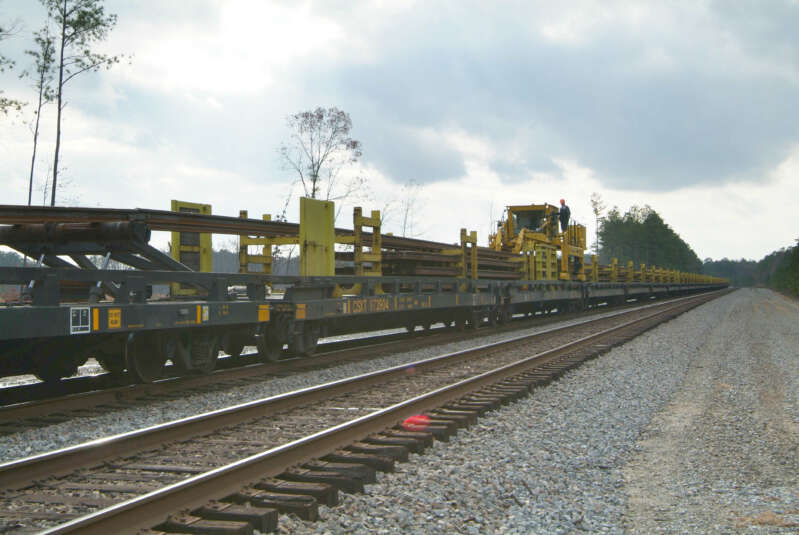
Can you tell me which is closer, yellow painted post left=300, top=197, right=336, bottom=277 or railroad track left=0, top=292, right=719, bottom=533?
railroad track left=0, top=292, right=719, bottom=533

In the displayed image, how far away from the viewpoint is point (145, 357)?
768cm

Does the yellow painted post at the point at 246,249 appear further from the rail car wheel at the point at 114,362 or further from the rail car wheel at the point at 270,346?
the rail car wheel at the point at 114,362

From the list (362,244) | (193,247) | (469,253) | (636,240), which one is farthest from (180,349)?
(636,240)

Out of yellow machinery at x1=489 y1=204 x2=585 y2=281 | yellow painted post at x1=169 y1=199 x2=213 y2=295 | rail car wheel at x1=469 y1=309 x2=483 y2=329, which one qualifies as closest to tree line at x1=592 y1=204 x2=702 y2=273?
yellow machinery at x1=489 y1=204 x2=585 y2=281

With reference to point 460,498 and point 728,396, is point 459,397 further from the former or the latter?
point 728,396

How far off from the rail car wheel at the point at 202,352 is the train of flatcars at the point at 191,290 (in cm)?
1

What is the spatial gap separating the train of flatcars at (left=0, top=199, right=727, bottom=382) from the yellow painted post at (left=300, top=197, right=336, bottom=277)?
0.02 metres

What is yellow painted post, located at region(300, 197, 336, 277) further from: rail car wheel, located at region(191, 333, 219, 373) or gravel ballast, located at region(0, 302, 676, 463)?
rail car wheel, located at region(191, 333, 219, 373)

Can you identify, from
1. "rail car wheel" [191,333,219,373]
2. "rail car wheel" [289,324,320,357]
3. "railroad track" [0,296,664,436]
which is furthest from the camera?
"rail car wheel" [289,324,320,357]

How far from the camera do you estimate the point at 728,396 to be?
326 inches

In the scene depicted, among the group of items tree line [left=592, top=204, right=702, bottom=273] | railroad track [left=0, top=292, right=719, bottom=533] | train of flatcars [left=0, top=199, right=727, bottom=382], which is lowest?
railroad track [left=0, top=292, right=719, bottom=533]

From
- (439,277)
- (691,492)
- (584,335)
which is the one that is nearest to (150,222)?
(691,492)

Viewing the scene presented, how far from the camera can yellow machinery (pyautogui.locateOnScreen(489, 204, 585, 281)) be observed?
21000 millimetres

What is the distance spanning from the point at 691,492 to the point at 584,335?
36.4ft
